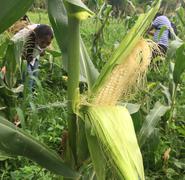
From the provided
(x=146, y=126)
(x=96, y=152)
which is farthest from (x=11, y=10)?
(x=146, y=126)

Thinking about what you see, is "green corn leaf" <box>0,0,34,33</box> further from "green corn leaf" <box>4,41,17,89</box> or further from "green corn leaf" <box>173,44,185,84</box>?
"green corn leaf" <box>173,44,185,84</box>

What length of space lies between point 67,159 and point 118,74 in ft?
1.09

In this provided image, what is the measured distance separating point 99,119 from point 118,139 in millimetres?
75

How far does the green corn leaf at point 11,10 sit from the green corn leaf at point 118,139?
1.05 feet

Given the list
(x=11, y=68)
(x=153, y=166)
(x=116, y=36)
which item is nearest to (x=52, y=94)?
(x=11, y=68)

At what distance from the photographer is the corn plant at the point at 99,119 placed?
1089mm

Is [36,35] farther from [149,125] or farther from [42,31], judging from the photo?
[149,125]

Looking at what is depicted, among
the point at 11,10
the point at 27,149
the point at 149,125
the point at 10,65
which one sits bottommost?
the point at 149,125

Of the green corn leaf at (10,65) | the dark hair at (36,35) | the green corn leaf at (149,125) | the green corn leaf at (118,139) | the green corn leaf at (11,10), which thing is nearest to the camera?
the green corn leaf at (118,139)

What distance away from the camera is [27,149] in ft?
4.22

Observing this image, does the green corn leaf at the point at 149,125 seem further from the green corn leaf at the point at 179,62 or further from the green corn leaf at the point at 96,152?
the green corn leaf at the point at 96,152

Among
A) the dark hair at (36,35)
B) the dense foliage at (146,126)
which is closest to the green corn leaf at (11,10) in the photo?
the dense foliage at (146,126)

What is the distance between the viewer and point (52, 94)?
339 centimetres

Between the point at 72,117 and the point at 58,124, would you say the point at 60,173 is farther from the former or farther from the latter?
the point at 58,124
